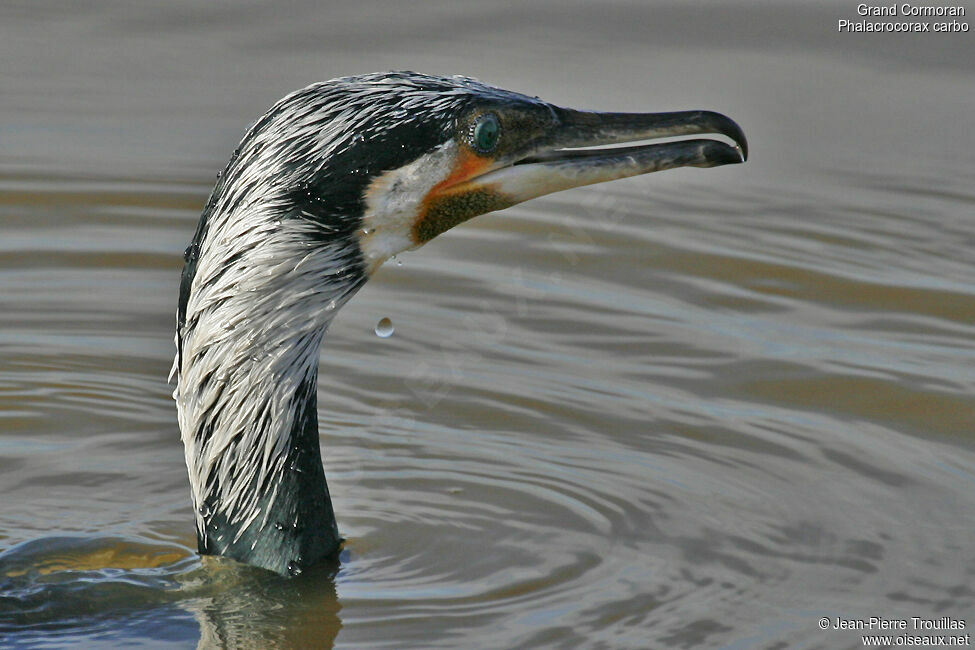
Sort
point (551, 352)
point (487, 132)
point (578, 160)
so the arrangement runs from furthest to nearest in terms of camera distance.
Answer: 1. point (551, 352)
2. point (578, 160)
3. point (487, 132)

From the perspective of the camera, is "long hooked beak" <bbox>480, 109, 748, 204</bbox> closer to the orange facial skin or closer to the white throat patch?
the orange facial skin

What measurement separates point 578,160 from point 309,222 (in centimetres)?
89

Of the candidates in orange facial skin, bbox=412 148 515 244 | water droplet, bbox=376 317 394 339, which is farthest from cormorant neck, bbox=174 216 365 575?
water droplet, bbox=376 317 394 339

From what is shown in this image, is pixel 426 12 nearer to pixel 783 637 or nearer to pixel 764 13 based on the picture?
pixel 764 13

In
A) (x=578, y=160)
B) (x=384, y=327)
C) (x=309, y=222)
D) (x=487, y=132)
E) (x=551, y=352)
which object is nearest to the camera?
(x=309, y=222)

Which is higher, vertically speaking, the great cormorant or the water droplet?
the great cormorant

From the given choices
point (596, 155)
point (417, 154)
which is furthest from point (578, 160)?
point (417, 154)

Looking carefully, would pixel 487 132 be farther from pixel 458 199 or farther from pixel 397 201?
pixel 397 201

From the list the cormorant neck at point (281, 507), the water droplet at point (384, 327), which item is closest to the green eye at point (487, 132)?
the cormorant neck at point (281, 507)

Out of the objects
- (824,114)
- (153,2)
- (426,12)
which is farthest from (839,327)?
(153,2)

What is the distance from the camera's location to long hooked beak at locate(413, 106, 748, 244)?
5102mm

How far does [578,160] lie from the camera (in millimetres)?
5176

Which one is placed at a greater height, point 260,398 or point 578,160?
point 578,160

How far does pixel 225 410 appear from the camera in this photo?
5094mm
